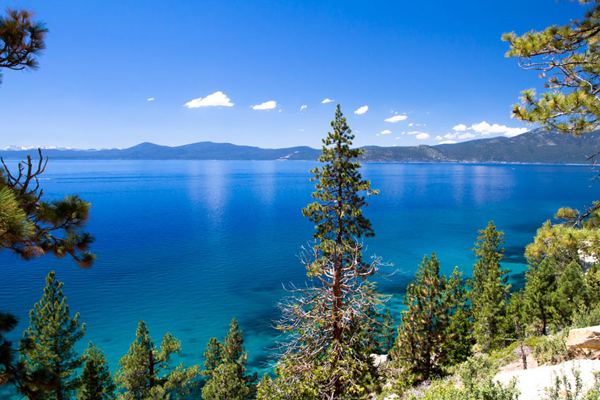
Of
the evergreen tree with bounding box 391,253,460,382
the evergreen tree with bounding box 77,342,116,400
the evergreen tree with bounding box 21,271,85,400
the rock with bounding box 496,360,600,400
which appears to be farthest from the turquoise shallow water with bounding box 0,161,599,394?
the rock with bounding box 496,360,600,400

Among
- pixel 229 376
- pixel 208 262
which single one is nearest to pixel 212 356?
pixel 229 376

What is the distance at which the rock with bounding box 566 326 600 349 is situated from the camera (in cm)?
965

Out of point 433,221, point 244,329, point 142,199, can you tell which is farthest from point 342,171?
point 142,199

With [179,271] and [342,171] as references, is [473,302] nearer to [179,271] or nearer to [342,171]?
[342,171]

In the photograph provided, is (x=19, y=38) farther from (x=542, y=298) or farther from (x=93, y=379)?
(x=542, y=298)

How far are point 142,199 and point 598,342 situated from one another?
108m

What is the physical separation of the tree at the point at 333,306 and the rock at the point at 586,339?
21.0 feet

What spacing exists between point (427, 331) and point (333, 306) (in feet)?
38.6

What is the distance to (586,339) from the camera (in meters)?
9.80

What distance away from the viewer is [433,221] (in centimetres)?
7131

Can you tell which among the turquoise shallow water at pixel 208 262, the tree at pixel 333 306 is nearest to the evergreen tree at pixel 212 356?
the turquoise shallow water at pixel 208 262

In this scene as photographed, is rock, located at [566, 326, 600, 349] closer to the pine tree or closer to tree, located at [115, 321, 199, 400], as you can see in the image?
the pine tree

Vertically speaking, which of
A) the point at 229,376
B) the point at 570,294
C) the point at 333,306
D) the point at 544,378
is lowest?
the point at 229,376

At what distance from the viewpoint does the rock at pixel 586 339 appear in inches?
380
